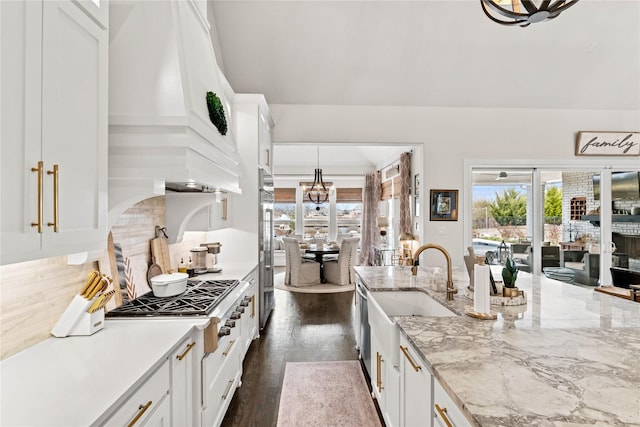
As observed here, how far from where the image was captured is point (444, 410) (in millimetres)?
1126

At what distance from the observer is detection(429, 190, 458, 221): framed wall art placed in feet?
15.8

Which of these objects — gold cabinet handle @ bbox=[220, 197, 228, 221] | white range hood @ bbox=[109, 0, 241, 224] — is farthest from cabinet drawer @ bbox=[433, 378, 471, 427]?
gold cabinet handle @ bbox=[220, 197, 228, 221]

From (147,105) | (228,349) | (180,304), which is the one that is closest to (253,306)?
(228,349)

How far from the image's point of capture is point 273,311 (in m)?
4.93

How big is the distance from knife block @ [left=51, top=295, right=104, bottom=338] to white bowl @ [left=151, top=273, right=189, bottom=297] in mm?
621

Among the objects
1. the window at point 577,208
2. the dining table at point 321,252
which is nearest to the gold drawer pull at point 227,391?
the dining table at point 321,252

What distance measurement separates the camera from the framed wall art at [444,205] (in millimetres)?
4828

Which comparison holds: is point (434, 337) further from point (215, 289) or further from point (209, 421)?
point (215, 289)

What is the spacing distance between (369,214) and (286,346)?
5.62 m

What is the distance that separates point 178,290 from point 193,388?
0.72m

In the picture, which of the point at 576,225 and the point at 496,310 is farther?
the point at 576,225

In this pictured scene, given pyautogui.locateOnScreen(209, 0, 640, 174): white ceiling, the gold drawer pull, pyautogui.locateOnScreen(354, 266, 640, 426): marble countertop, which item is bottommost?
the gold drawer pull

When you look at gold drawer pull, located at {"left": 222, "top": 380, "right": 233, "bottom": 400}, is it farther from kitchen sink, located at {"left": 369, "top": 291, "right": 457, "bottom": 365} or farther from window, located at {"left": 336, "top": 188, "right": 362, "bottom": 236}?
window, located at {"left": 336, "top": 188, "right": 362, "bottom": 236}

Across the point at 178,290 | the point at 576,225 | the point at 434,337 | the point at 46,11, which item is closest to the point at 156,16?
the point at 46,11
